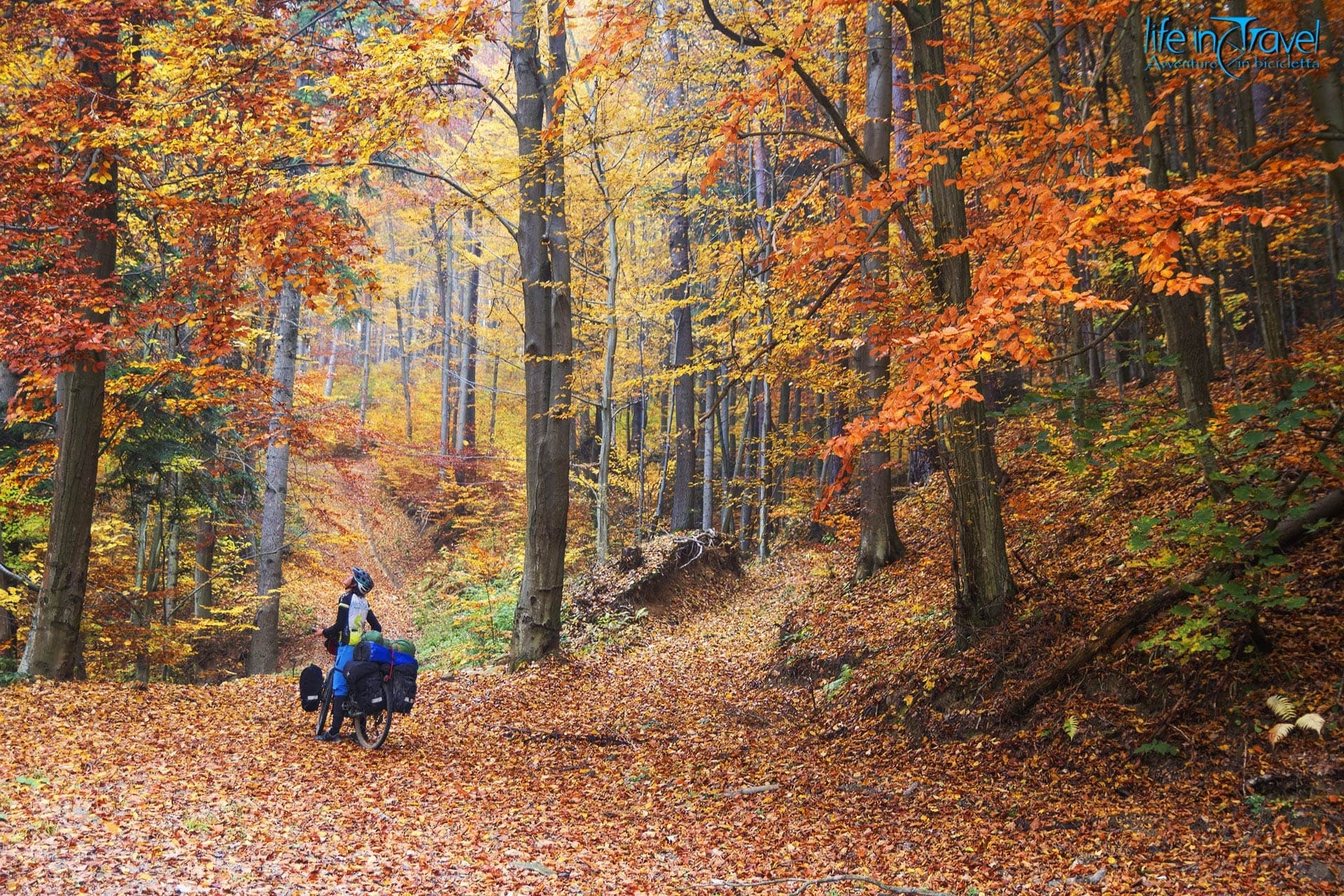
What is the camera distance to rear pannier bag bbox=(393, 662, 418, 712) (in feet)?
25.8

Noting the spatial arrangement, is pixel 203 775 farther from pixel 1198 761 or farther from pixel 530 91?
pixel 530 91

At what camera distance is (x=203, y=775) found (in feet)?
21.3

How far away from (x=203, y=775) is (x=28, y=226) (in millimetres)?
5691

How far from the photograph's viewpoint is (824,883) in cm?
491

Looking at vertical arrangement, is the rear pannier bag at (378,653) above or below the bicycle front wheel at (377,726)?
above

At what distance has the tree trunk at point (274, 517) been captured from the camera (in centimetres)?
→ 1490

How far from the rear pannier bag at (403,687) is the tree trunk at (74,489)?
14.9ft

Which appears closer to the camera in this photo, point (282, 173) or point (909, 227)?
point (909, 227)

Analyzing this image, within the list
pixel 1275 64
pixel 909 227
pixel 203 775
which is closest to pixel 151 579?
pixel 203 775

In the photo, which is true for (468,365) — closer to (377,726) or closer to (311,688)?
(311,688)

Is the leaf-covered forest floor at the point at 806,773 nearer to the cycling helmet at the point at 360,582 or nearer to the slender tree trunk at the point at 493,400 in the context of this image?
the cycling helmet at the point at 360,582

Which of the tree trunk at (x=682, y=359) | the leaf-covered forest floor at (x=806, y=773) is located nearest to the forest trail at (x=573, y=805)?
the leaf-covered forest floor at (x=806, y=773)

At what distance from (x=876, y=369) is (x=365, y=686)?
643cm

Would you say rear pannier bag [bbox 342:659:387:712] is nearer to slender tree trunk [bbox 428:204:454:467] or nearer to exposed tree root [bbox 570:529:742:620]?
exposed tree root [bbox 570:529:742:620]
